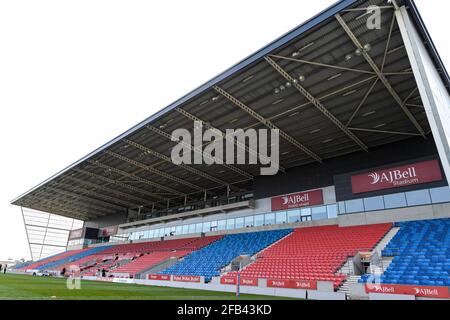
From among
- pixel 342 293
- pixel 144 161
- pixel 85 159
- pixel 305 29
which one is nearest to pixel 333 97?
pixel 305 29

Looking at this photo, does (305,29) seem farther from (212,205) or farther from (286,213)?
(212,205)

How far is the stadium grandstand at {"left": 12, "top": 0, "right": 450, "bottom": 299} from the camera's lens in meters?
13.9

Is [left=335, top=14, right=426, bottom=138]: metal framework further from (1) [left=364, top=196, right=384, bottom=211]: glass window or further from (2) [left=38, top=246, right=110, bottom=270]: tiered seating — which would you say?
(2) [left=38, top=246, right=110, bottom=270]: tiered seating

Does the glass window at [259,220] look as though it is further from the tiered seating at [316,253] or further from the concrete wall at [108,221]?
the concrete wall at [108,221]

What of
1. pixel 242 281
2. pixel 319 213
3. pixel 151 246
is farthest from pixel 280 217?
pixel 151 246

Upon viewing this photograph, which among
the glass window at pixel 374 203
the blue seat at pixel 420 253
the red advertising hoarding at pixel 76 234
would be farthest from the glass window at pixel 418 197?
the red advertising hoarding at pixel 76 234

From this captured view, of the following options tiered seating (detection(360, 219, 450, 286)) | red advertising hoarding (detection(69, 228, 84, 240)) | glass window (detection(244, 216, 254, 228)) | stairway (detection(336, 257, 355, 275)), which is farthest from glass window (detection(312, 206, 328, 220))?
red advertising hoarding (detection(69, 228, 84, 240))

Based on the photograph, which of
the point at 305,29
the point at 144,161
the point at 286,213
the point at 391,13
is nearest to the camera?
the point at 391,13

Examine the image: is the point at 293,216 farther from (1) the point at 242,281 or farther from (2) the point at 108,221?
(2) the point at 108,221

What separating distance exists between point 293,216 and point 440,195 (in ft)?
39.8

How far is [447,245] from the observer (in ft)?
48.9

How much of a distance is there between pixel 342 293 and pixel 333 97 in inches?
471

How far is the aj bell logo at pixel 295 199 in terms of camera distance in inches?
1074

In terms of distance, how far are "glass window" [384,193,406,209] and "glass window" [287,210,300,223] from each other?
8.37m
